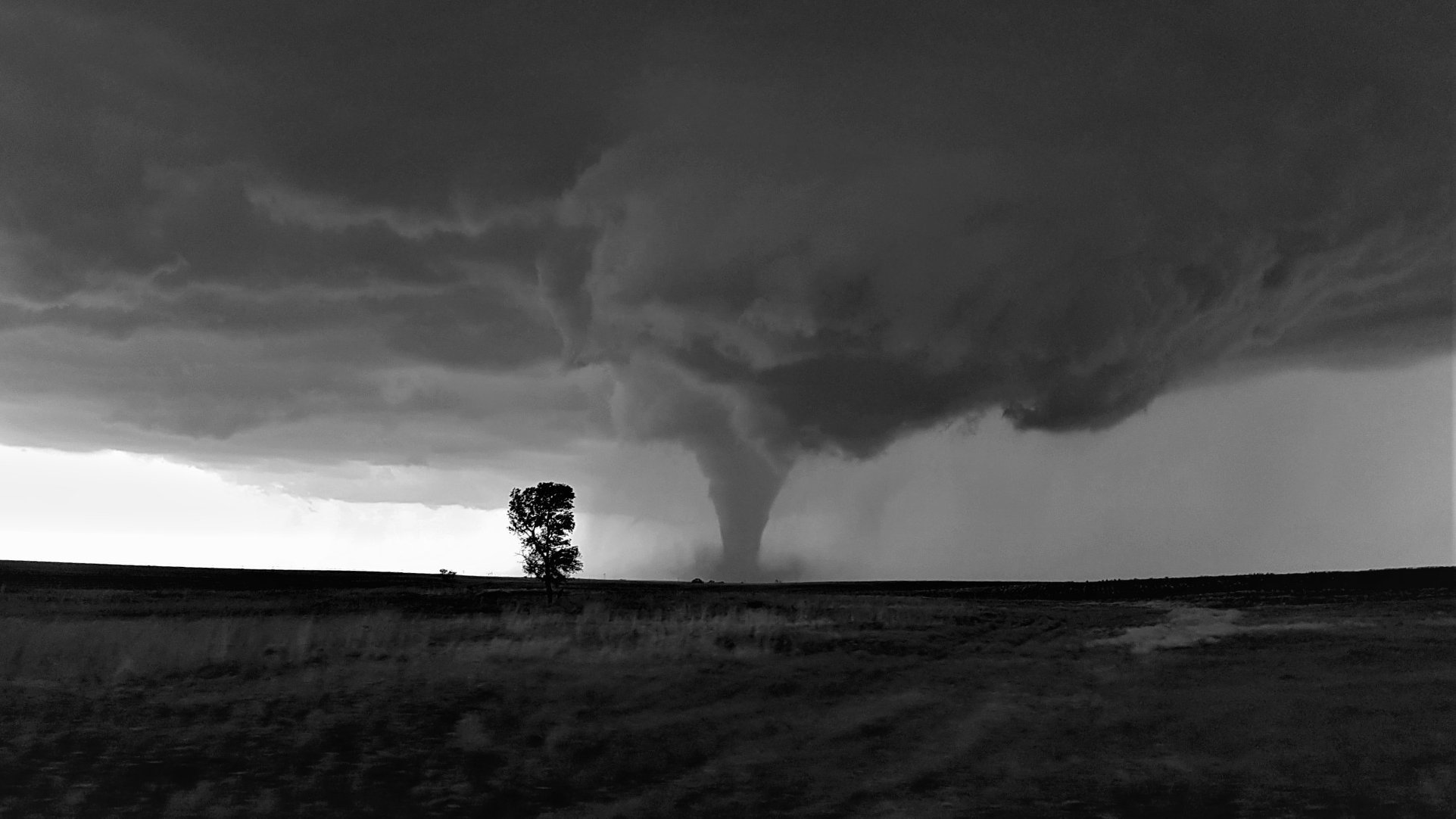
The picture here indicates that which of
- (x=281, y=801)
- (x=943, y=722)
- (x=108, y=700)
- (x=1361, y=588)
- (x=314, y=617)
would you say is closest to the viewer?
(x=281, y=801)

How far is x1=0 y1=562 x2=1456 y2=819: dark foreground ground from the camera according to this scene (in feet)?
46.2

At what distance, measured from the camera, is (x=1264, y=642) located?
2553 cm

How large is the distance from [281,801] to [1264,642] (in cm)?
2303

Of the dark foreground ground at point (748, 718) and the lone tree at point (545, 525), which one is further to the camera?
the lone tree at point (545, 525)

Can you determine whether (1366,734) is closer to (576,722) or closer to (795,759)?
(795,759)

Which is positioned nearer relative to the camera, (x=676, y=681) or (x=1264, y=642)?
(x=676, y=681)

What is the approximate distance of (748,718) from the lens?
63.2 ft

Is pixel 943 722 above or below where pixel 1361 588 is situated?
below

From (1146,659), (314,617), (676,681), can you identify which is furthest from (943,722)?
(314,617)

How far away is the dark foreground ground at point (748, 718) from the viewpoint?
46.2 ft

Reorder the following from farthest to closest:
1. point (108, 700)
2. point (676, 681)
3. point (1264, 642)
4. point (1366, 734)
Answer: point (1264, 642)
point (676, 681)
point (108, 700)
point (1366, 734)

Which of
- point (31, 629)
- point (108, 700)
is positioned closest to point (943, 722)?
point (108, 700)

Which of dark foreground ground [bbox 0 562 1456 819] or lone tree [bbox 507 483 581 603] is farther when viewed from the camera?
lone tree [bbox 507 483 581 603]

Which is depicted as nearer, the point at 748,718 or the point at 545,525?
the point at 748,718
